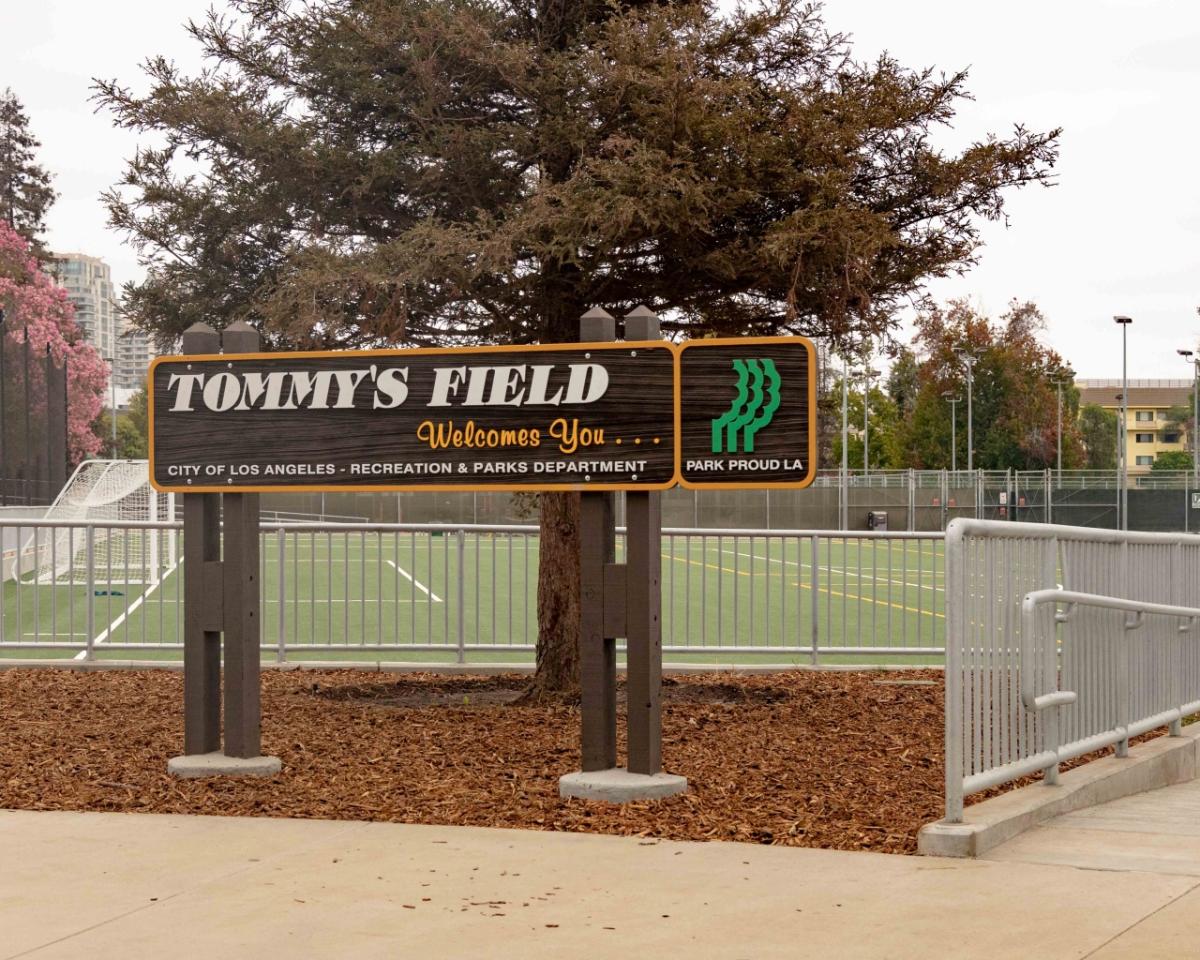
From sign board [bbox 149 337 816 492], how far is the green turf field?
17.2 ft

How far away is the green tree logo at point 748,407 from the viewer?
26.3 feet

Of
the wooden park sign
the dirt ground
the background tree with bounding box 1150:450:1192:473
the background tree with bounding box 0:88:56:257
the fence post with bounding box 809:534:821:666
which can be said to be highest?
the background tree with bounding box 0:88:56:257

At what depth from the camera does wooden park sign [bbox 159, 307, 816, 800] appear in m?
8.07

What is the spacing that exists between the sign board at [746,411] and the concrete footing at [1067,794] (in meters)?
1.82

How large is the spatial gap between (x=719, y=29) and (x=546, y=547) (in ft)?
12.7

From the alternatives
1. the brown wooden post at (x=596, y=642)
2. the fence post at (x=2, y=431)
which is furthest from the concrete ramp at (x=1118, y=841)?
the fence post at (x=2, y=431)

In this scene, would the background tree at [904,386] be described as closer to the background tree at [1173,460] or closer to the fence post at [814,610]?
the background tree at [1173,460]

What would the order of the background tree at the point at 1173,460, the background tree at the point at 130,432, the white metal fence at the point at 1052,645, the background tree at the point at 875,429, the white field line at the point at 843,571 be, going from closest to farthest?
the white metal fence at the point at 1052,645 → the white field line at the point at 843,571 → the background tree at the point at 130,432 → the background tree at the point at 875,429 → the background tree at the point at 1173,460

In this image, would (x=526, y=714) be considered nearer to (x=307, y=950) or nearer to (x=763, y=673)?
(x=763, y=673)

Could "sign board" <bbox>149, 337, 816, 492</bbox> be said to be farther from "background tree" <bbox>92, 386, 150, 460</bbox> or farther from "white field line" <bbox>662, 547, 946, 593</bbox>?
"background tree" <bbox>92, 386, 150, 460</bbox>

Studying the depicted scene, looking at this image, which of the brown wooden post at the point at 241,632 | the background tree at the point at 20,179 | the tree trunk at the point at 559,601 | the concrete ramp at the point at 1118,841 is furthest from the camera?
the background tree at the point at 20,179

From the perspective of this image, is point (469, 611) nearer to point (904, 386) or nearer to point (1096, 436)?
point (904, 386)

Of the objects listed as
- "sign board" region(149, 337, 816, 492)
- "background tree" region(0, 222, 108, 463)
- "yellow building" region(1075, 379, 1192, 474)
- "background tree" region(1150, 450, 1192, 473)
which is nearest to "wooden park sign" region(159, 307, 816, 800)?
"sign board" region(149, 337, 816, 492)

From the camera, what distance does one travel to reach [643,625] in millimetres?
8117
